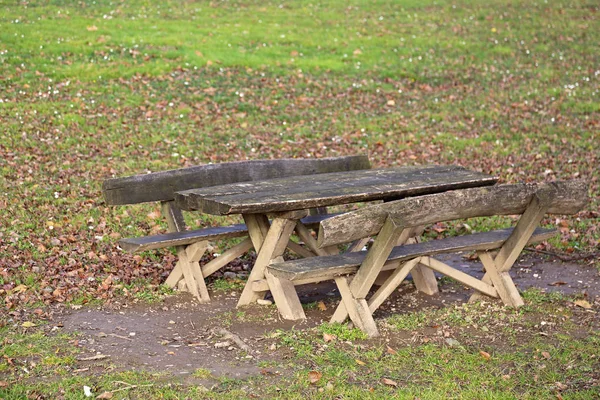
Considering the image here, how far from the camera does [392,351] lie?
18.0ft

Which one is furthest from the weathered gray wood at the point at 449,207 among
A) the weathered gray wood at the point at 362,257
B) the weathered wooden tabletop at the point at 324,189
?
the weathered wooden tabletop at the point at 324,189

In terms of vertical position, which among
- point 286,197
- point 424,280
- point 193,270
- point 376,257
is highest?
point 286,197

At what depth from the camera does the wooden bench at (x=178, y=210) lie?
657 centimetres

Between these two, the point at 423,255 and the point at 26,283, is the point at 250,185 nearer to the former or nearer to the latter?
the point at 423,255

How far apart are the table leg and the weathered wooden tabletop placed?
0.84 ft

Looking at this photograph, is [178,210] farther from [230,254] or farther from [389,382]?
[389,382]

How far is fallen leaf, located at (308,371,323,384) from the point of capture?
4.89 meters

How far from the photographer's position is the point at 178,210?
23.2ft

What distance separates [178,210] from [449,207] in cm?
253

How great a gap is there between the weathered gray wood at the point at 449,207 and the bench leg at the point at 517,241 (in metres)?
0.06

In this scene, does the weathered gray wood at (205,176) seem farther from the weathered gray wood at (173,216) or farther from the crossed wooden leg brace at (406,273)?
the crossed wooden leg brace at (406,273)

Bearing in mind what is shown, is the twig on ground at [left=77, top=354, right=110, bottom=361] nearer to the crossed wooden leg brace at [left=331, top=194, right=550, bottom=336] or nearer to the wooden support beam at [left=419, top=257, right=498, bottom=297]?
the crossed wooden leg brace at [left=331, top=194, right=550, bottom=336]

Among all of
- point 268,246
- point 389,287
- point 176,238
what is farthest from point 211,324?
point 389,287

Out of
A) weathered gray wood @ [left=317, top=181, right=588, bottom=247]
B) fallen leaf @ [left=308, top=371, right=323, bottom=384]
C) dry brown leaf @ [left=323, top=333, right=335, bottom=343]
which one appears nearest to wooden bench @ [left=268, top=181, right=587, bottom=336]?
weathered gray wood @ [left=317, top=181, right=588, bottom=247]
